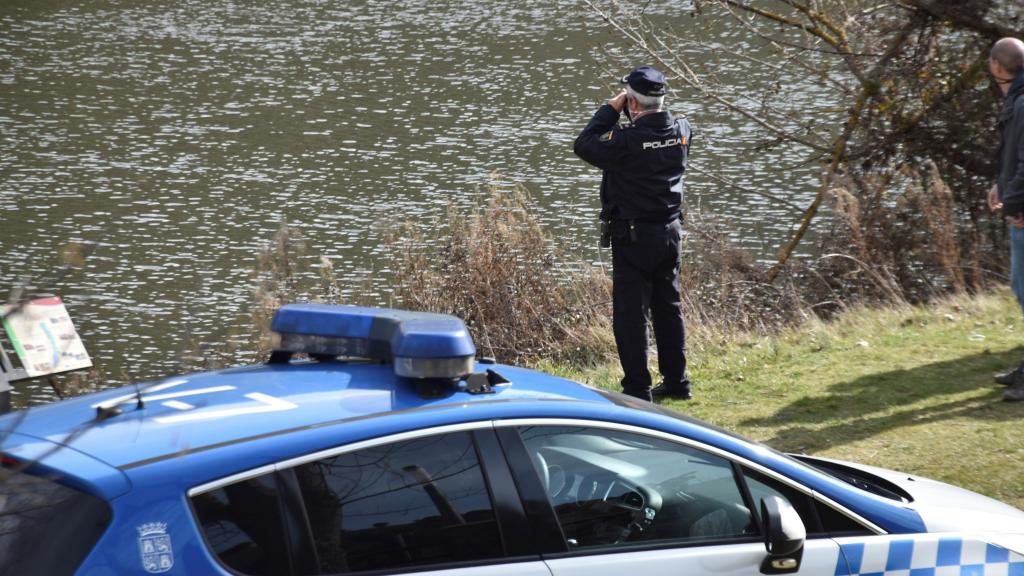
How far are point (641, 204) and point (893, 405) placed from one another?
1.98 metres

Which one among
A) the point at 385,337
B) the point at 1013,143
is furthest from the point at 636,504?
the point at 1013,143

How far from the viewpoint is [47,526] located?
2.56 metres

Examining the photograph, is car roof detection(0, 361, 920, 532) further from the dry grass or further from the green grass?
the dry grass

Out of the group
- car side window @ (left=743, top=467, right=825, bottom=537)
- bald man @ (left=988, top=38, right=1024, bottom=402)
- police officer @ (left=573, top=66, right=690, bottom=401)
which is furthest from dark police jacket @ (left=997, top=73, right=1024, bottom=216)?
car side window @ (left=743, top=467, right=825, bottom=537)

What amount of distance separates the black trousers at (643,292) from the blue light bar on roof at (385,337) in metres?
3.48

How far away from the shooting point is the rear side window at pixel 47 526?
99.3 inches

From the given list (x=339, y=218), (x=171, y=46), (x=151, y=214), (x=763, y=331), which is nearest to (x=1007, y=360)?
(x=763, y=331)

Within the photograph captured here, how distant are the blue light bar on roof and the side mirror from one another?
906 millimetres

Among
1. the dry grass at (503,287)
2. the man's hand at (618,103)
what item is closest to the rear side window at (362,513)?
the man's hand at (618,103)

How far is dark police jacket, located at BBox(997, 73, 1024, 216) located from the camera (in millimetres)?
6316

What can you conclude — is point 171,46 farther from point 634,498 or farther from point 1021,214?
point 634,498

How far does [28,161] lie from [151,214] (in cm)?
380

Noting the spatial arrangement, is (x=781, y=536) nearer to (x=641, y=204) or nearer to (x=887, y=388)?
(x=641, y=204)

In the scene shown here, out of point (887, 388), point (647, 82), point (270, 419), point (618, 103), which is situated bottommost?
point (887, 388)
